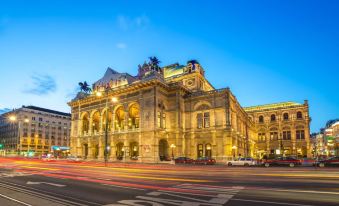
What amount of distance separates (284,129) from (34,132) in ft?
349

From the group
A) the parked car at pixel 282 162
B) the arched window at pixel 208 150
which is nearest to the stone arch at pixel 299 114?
the arched window at pixel 208 150

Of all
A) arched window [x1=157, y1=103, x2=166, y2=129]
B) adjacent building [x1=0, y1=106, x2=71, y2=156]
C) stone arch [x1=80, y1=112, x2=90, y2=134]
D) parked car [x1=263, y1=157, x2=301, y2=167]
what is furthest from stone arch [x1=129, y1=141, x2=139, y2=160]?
adjacent building [x1=0, y1=106, x2=71, y2=156]

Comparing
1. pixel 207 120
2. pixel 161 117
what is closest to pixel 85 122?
pixel 161 117

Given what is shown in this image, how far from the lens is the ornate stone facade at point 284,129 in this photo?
80.0m

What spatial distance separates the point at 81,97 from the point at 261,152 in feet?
210

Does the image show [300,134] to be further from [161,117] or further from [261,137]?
[161,117]

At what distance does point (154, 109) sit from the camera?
49.2 m

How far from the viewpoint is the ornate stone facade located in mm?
80000

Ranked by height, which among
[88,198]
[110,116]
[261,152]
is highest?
[110,116]

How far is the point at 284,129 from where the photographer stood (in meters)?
83.7

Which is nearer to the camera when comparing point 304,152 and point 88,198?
point 88,198

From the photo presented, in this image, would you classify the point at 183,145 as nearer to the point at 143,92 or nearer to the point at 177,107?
the point at 177,107

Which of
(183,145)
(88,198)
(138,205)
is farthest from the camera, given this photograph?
(183,145)

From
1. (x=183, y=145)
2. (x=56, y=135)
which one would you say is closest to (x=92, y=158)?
(x=183, y=145)
